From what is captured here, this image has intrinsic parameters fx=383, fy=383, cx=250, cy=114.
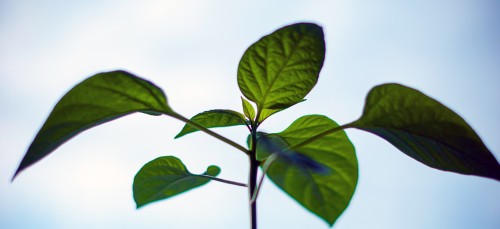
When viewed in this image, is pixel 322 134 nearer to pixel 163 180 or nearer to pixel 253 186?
pixel 253 186

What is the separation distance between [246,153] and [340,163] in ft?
0.47

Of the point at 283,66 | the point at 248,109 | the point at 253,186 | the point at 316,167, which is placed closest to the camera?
the point at 316,167

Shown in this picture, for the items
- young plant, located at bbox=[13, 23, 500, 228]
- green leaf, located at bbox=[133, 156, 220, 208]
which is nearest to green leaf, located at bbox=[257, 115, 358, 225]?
young plant, located at bbox=[13, 23, 500, 228]

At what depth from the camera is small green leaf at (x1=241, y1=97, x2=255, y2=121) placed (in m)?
0.74

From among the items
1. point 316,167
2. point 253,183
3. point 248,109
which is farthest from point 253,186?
point 248,109

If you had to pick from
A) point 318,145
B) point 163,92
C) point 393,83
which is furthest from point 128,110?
point 393,83

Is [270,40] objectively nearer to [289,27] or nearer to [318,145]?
[289,27]

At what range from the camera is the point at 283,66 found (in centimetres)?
63

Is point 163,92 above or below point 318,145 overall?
above

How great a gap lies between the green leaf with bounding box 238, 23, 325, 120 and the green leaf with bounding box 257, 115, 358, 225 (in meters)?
0.06

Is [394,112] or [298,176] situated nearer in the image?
[298,176]

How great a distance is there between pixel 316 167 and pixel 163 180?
0.34 metres

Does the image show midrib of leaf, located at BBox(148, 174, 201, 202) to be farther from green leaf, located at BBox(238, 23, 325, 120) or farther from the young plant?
green leaf, located at BBox(238, 23, 325, 120)

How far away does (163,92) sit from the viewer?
23.5 inches
